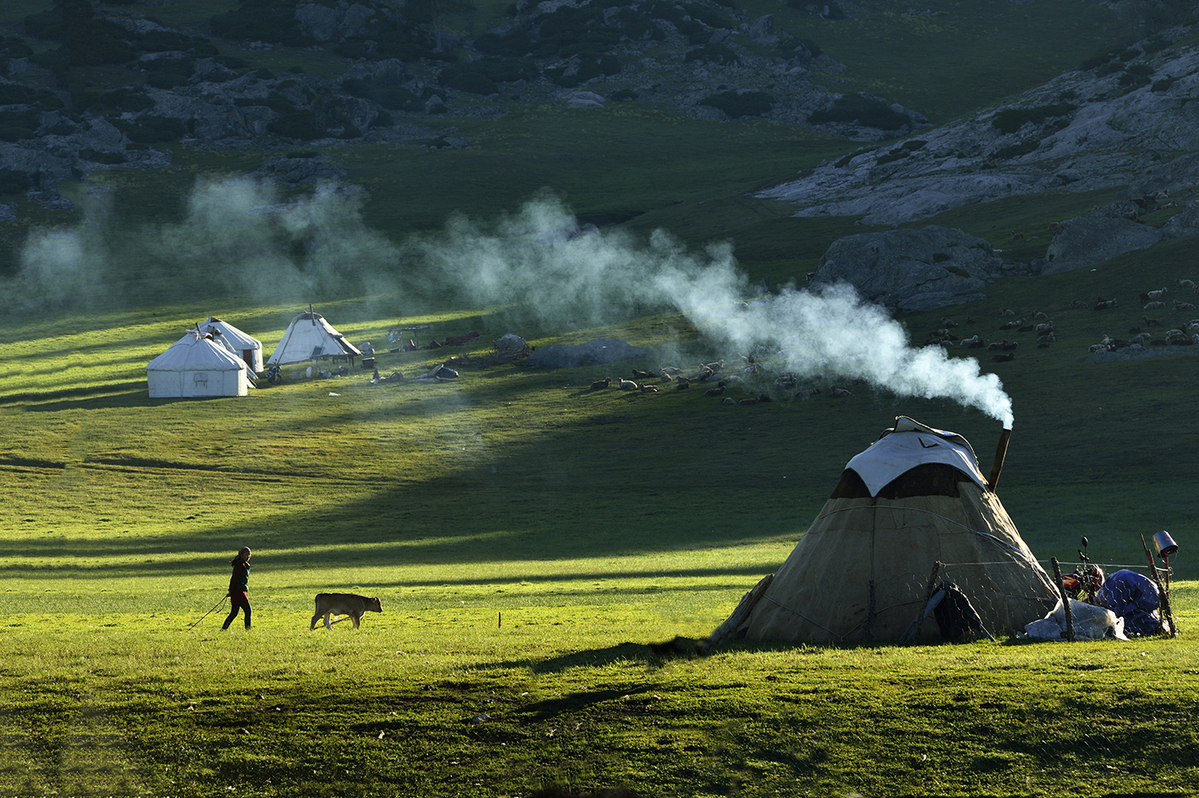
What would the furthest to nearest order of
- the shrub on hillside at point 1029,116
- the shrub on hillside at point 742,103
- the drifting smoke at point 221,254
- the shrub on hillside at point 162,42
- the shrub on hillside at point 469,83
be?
the shrub on hillside at point 469,83 → the shrub on hillside at point 742,103 → the shrub on hillside at point 162,42 → the shrub on hillside at point 1029,116 → the drifting smoke at point 221,254

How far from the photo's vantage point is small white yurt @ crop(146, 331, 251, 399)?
7281cm

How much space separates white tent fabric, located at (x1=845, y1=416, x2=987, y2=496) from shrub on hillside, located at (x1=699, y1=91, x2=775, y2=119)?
177829 mm

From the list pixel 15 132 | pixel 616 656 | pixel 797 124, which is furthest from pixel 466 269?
pixel 616 656

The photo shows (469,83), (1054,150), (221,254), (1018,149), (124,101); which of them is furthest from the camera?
(469,83)

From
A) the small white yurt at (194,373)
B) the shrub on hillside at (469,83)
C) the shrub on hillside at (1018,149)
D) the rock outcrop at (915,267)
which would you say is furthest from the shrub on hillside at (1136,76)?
the shrub on hillside at (469,83)

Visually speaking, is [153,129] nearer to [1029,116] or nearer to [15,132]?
[15,132]

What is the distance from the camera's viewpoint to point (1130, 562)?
29.0 metres

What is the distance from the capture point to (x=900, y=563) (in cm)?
1883

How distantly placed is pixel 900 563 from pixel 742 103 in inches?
7224

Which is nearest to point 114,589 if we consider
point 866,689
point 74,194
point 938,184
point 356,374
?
point 866,689

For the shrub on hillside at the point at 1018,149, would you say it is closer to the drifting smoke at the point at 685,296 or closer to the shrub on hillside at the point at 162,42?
the drifting smoke at the point at 685,296

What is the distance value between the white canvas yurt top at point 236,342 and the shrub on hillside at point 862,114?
124849mm

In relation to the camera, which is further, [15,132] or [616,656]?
[15,132]

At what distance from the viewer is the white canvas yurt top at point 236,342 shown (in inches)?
3098
